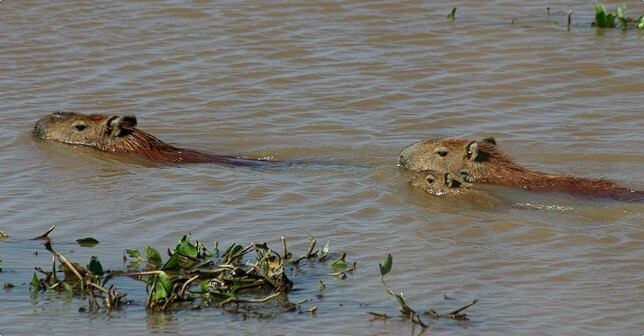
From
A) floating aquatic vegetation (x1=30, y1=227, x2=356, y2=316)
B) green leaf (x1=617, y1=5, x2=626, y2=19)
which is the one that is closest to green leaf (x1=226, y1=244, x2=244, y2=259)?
floating aquatic vegetation (x1=30, y1=227, x2=356, y2=316)

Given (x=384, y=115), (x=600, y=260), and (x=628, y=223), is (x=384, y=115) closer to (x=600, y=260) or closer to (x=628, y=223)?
(x=628, y=223)

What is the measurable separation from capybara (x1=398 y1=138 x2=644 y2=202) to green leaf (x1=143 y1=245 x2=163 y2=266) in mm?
3414

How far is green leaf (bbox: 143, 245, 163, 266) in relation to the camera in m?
6.43

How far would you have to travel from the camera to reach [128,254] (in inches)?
273

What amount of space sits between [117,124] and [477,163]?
133 inches

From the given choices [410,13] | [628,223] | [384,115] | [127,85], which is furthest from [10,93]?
[628,223]

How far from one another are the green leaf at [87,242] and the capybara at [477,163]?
3198mm

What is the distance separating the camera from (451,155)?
9523 millimetres

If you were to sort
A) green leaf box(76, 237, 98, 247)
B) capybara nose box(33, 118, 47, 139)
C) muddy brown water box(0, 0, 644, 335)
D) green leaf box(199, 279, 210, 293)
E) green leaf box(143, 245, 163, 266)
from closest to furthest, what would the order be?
green leaf box(199, 279, 210, 293)
muddy brown water box(0, 0, 644, 335)
green leaf box(143, 245, 163, 266)
green leaf box(76, 237, 98, 247)
capybara nose box(33, 118, 47, 139)

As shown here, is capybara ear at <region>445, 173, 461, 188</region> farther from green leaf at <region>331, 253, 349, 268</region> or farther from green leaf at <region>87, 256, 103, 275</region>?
green leaf at <region>87, 256, 103, 275</region>

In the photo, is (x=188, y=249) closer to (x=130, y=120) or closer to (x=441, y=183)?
(x=441, y=183)

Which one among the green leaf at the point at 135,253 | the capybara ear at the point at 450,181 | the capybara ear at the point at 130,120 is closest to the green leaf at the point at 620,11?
the capybara ear at the point at 450,181

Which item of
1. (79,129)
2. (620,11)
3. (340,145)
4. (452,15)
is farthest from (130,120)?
(620,11)

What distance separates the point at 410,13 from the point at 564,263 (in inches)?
316
